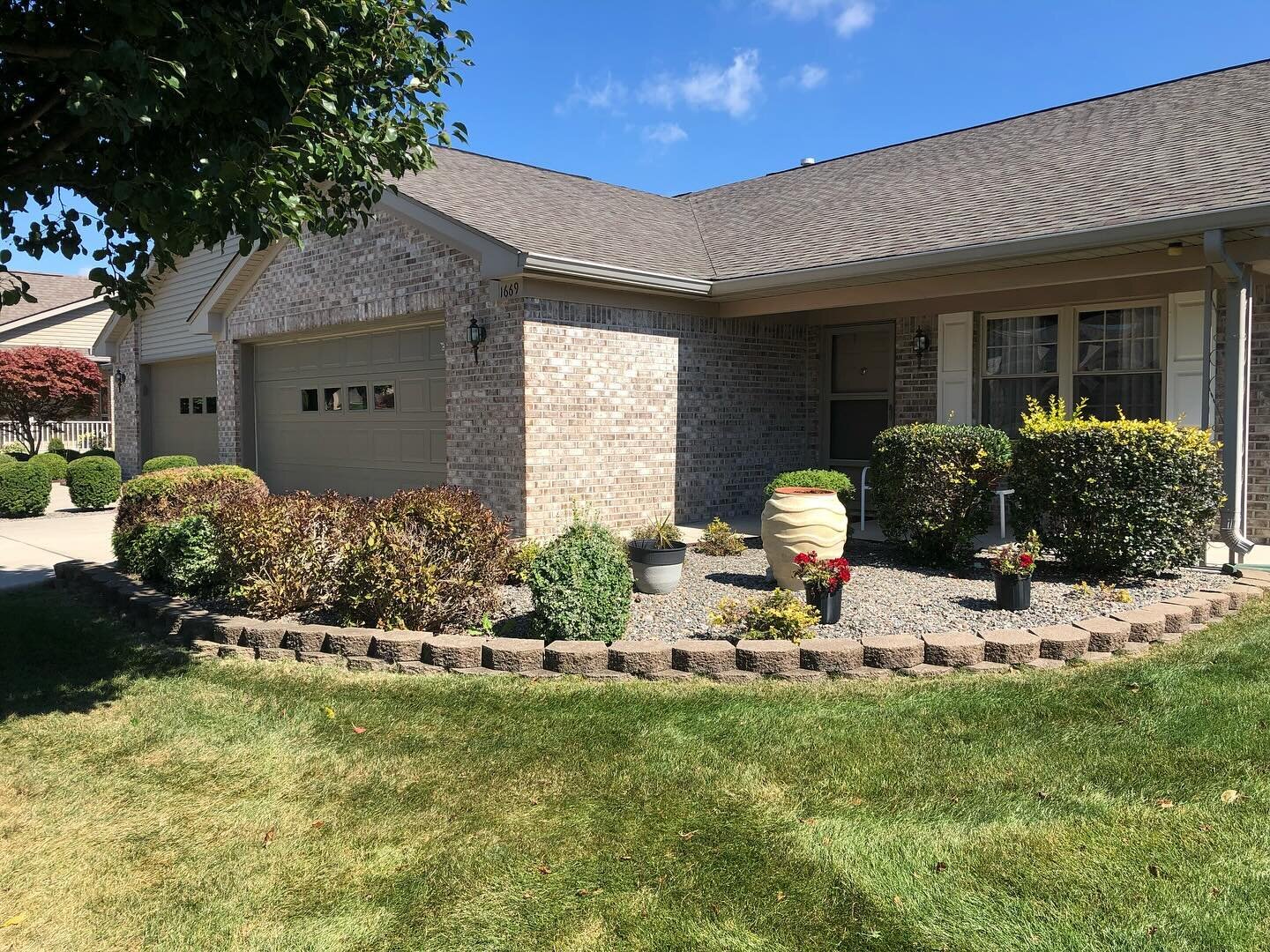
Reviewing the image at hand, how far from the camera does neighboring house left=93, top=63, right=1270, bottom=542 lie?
29.5 feet

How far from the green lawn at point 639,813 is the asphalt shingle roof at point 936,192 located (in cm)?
545

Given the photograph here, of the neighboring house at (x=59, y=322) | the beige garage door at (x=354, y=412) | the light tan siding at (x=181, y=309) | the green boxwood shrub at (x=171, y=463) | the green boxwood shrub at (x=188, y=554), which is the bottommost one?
the green boxwood shrub at (x=188, y=554)

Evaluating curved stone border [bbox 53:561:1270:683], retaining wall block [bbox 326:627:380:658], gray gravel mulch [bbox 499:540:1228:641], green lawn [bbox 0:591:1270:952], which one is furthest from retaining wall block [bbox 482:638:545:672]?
retaining wall block [bbox 326:627:380:658]

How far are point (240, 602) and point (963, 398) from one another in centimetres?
858

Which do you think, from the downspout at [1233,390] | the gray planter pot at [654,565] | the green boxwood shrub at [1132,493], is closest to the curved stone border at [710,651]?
the green boxwood shrub at [1132,493]

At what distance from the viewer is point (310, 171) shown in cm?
507

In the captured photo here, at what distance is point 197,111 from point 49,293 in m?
33.5

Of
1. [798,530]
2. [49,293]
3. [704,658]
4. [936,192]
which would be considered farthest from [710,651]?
[49,293]

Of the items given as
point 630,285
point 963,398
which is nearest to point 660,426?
point 630,285

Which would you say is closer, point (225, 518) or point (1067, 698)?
point (1067, 698)

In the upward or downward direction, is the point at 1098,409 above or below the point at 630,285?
below

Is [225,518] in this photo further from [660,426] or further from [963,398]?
[963,398]

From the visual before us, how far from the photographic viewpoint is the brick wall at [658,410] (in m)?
9.70

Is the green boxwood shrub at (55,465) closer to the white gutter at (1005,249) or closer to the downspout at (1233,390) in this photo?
the white gutter at (1005,249)
